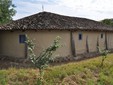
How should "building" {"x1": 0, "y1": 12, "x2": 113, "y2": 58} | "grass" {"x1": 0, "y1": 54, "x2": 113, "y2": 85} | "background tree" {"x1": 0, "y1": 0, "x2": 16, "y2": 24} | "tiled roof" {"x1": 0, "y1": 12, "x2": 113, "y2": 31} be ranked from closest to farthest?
"grass" {"x1": 0, "y1": 54, "x2": 113, "y2": 85} < "tiled roof" {"x1": 0, "y1": 12, "x2": 113, "y2": 31} < "building" {"x1": 0, "y1": 12, "x2": 113, "y2": 58} < "background tree" {"x1": 0, "y1": 0, "x2": 16, "y2": 24}

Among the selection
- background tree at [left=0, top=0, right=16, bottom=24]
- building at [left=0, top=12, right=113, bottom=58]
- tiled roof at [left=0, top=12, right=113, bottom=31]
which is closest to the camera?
tiled roof at [left=0, top=12, right=113, bottom=31]

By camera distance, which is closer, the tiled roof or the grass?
the grass

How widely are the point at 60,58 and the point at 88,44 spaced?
5.12m

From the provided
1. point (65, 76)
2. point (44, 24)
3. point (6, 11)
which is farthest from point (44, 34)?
point (6, 11)

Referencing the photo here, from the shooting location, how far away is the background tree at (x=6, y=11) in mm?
37719

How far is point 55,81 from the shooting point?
12.3 metres

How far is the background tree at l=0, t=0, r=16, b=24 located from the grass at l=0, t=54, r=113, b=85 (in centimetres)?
2483

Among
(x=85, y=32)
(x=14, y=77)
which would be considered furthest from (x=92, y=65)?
(x=85, y=32)

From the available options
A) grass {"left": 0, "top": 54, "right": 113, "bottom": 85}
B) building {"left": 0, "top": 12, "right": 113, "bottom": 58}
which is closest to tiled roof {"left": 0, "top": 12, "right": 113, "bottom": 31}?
building {"left": 0, "top": 12, "right": 113, "bottom": 58}

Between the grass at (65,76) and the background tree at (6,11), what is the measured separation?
81.5 feet

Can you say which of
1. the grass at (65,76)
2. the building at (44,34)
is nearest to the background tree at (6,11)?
the building at (44,34)

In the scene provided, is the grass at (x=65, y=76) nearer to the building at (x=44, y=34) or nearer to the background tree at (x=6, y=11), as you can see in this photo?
the building at (x=44, y=34)

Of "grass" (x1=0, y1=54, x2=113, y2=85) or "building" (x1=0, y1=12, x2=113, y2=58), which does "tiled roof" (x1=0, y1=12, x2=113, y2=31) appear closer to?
"building" (x1=0, y1=12, x2=113, y2=58)

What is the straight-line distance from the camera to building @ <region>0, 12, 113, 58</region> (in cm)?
2158
